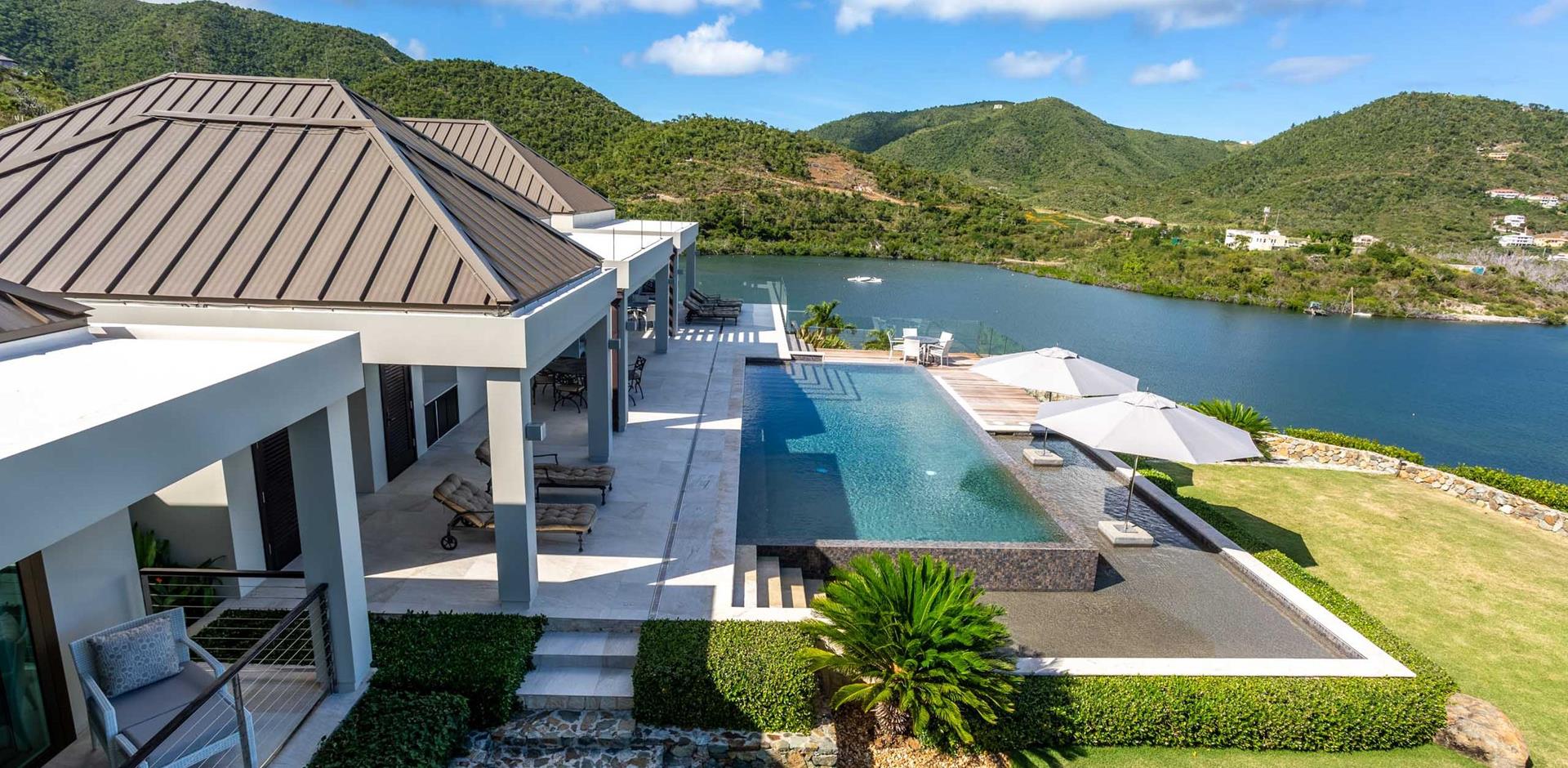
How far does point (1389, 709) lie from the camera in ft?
21.3

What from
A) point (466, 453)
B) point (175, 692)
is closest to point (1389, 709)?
point (175, 692)

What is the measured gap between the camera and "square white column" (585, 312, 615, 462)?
10461mm

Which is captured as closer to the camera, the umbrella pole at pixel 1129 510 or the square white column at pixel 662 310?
the umbrella pole at pixel 1129 510

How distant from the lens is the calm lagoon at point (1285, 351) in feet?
70.1

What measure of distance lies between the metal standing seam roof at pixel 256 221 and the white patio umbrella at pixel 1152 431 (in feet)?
22.0

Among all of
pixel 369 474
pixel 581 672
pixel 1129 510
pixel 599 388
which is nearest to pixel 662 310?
pixel 599 388

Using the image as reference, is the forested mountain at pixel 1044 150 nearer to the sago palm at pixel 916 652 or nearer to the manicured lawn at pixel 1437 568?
the manicured lawn at pixel 1437 568

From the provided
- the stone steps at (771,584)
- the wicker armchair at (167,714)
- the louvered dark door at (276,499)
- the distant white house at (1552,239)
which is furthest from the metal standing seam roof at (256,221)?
the distant white house at (1552,239)

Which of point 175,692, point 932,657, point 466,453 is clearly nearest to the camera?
point 175,692

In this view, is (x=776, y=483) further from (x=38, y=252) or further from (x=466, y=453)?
(x=38, y=252)

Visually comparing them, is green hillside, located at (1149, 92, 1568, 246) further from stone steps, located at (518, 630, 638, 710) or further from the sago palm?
stone steps, located at (518, 630, 638, 710)

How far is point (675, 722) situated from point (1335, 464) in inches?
569

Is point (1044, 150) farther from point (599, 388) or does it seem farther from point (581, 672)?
point (581, 672)

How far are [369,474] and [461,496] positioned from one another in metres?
2.05
